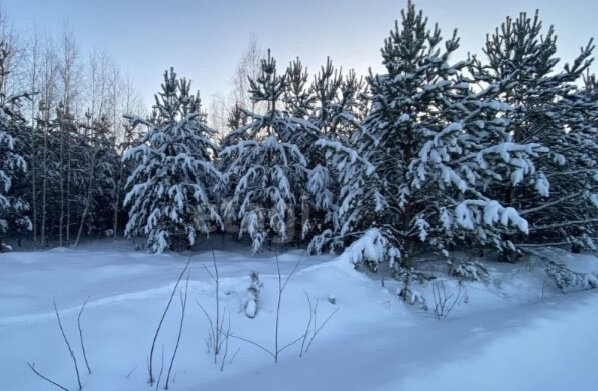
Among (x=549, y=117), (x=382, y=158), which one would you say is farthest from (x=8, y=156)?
(x=549, y=117)

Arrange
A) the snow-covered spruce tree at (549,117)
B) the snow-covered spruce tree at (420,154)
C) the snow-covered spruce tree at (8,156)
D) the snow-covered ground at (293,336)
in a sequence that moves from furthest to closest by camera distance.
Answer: the snow-covered spruce tree at (8,156) < the snow-covered spruce tree at (549,117) < the snow-covered spruce tree at (420,154) < the snow-covered ground at (293,336)

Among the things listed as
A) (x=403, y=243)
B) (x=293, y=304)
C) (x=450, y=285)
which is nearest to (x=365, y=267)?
(x=403, y=243)

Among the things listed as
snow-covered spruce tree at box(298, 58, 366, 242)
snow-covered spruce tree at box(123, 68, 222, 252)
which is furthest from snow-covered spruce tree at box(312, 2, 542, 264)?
snow-covered spruce tree at box(123, 68, 222, 252)

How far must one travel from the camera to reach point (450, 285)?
6.25 m

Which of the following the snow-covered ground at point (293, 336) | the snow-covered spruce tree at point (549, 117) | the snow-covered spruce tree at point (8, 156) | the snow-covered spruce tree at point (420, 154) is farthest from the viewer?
the snow-covered spruce tree at point (8, 156)

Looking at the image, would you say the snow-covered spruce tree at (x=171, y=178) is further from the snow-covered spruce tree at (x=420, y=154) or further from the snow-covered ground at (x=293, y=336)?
the snow-covered spruce tree at (x=420, y=154)

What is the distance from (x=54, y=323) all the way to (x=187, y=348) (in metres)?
1.58

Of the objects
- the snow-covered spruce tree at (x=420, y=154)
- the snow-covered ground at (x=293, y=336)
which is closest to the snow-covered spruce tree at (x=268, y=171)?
the snow-covered spruce tree at (x=420, y=154)

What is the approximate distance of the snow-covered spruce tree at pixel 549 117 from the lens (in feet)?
26.1

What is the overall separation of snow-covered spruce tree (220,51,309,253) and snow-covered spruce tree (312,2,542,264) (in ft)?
9.60

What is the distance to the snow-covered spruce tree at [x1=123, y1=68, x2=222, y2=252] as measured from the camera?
8.95 meters

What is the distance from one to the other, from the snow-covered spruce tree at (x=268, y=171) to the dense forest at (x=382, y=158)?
0.05 metres

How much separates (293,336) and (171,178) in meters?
7.07

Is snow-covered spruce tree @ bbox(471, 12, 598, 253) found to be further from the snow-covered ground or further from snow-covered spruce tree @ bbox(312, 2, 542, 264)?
the snow-covered ground
